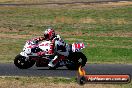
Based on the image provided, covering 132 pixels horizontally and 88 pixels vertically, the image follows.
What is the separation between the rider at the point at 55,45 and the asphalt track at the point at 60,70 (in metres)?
0.51

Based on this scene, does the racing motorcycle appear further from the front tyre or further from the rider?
the rider

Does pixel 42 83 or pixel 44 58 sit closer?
pixel 42 83

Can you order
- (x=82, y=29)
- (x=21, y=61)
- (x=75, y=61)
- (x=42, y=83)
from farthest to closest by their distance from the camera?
(x=82, y=29) < (x=75, y=61) < (x=21, y=61) < (x=42, y=83)

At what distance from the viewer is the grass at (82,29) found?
29.6 metres

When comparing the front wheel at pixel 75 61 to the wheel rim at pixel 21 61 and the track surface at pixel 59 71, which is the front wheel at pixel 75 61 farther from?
the wheel rim at pixel 21 61

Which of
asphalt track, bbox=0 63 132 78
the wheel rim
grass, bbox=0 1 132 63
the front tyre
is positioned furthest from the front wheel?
grass, bbox=0 1 132 63

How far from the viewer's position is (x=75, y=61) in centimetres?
2178

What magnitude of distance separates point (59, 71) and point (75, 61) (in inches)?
36.0

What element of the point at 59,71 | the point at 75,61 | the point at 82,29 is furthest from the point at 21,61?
the point at 82,29

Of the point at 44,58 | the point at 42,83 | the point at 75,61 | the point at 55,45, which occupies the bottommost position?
the point at 75,61

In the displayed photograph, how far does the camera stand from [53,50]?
21688 millimetres

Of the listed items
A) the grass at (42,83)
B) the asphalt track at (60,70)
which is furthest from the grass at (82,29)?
the grass at (42,83)

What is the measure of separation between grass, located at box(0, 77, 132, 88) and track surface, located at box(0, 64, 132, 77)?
5.22 ft

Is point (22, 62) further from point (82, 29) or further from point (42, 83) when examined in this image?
point (82, 29)
